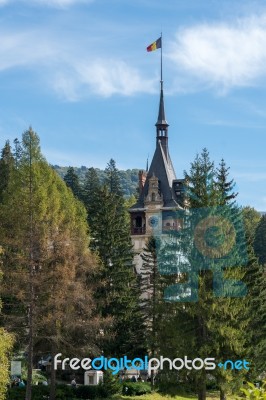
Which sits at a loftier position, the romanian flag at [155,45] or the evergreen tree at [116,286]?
the romanian flag at [155,45]

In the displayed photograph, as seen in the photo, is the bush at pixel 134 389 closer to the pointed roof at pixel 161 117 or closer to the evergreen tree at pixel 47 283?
the evergreen tree at pixel 47 283

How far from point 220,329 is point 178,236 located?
5.31m

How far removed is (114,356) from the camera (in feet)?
143

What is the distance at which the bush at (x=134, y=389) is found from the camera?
131ft

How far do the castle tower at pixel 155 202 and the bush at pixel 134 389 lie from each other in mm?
29731

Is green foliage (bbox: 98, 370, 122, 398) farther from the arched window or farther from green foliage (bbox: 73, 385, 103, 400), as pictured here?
the arched window

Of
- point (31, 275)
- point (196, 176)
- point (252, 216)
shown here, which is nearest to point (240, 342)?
point (196, 176)

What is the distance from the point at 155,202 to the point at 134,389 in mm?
33909

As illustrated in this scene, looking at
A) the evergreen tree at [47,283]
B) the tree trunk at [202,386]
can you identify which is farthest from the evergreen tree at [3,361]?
the tree trunk at [202,386]

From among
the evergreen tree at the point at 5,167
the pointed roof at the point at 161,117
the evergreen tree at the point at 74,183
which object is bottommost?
the evergreen tree at the point at 5,167

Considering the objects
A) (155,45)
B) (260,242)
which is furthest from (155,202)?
(260,242)

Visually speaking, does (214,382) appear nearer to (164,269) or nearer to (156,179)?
(164,269)

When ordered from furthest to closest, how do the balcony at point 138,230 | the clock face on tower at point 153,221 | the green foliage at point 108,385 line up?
the balcony at point 138,230 < the clock face on tower at point 153,221 < the green foliage at point 108,385

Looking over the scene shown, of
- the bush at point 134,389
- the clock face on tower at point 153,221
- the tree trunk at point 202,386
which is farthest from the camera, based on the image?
the clock face on tower at point 153,221
